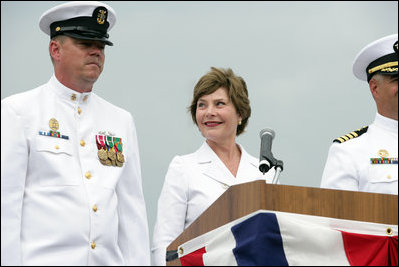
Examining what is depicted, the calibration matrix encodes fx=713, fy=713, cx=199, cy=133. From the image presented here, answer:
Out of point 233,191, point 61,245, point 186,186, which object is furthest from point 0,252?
point 186,186

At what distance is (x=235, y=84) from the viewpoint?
4.80 meters

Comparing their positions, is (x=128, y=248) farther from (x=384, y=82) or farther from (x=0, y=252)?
(x=384, y=82)

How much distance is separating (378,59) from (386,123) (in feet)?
1.33

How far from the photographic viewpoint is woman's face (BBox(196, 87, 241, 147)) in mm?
4707

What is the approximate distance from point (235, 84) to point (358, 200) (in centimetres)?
→ 208

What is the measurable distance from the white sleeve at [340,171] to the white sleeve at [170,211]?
860 mm

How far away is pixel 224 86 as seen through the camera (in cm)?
482

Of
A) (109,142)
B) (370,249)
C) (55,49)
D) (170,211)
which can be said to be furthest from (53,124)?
(370,249)

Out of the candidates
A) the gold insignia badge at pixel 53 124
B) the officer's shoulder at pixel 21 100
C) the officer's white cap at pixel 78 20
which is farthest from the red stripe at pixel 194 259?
the officer's white cap at pixel 78 20

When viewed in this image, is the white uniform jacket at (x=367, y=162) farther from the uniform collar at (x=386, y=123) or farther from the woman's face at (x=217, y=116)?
the woman's face at (x=217, y=116)

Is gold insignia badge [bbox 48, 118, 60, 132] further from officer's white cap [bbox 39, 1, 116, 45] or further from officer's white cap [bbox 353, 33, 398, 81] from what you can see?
officer's white cap [bbox 353, 33, 398, 81]

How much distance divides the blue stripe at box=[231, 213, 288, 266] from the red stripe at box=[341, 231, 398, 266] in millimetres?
294

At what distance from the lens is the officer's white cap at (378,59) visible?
418cm

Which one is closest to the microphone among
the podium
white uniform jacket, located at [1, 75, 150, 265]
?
the podium
